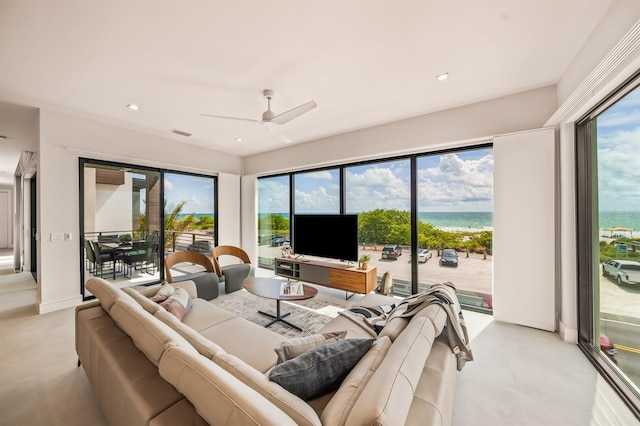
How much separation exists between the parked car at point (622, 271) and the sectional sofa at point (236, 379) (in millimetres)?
1505

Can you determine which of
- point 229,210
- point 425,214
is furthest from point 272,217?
point 425,214

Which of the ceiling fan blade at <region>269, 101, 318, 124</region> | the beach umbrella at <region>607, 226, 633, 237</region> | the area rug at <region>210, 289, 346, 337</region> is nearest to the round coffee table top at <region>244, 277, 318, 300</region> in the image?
the area rug at <region>210, 289, 346, 337</region>

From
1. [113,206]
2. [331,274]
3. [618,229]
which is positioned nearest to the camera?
[618,229]

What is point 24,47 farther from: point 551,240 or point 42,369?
point 551,240

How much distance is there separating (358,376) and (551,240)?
2.99 m

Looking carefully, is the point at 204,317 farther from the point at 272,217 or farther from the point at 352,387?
the point at 272,217

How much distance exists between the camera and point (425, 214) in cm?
382

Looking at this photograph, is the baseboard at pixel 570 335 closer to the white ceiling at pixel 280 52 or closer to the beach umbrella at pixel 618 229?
the beach umbrella at pixel 618 229

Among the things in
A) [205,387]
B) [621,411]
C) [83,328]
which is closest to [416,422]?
[205,387]

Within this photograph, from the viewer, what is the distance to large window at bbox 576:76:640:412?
1851mm

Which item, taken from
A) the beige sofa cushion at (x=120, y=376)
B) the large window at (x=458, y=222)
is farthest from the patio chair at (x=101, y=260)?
the large window at (x=458, y=222)

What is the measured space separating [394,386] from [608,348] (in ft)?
8.31

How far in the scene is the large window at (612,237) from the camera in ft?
6.07

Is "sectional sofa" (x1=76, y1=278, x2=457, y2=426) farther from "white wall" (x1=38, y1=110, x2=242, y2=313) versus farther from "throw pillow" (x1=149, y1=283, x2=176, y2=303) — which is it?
"white wall" (x1=38, y1=110, x2=242, y2=313)
